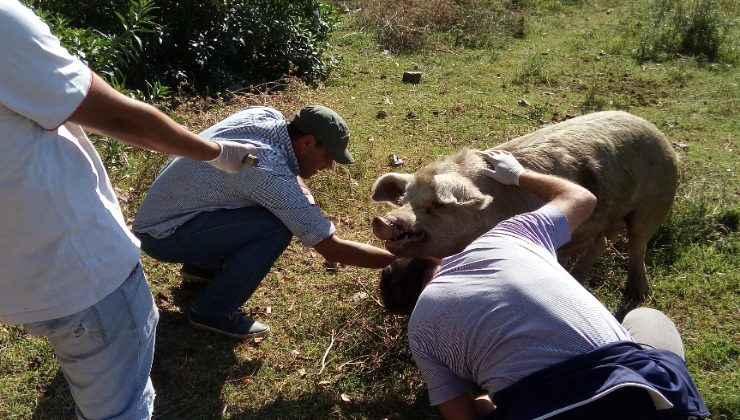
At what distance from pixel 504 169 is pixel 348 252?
1.16 m

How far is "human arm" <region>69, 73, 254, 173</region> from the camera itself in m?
2.37

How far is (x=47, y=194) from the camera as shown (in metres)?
2.35

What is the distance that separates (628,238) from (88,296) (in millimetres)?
4545

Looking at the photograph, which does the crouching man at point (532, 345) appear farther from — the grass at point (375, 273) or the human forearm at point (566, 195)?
the grass at point (375, 273)

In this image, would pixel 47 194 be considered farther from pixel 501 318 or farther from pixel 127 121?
pixel 501 318

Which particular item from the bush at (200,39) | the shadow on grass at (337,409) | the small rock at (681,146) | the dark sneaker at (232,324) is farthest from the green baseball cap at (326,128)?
the small rock at (681,146)

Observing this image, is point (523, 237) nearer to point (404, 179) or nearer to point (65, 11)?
point (404, 179)

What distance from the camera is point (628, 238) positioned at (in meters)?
5.75

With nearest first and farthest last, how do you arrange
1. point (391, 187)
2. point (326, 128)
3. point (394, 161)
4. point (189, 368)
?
point (326, 128), point (189, 368), point (391, 187), point (394, 161)

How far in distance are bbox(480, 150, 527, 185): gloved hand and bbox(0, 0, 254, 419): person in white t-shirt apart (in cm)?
229

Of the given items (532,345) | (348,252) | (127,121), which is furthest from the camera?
(348,252)

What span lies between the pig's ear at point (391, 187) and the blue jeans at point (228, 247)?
2.93 feet

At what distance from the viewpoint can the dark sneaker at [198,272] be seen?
5047 mm

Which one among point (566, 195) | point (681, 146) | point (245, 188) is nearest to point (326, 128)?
point (245, 188)
